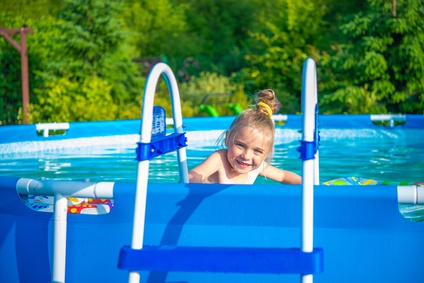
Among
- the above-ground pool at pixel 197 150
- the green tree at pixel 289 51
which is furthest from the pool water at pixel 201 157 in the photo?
the green tree at pixel 289 51

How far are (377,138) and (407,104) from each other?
3.67 meters

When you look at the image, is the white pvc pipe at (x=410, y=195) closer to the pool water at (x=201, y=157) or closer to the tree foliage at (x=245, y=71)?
the pool water at (x=201, y=157)

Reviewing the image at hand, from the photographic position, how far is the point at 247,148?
12.6ft

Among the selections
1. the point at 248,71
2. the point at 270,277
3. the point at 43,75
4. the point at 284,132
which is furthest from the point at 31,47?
the point at 270,277

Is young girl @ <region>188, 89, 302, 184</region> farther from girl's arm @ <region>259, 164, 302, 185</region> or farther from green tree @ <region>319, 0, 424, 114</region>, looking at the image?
green tree @ <region>319, 0, 424, 114</region>

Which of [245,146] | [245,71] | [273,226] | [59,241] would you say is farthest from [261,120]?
[245,71]

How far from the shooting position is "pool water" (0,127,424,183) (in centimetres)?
709

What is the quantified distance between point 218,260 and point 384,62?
1169 cm

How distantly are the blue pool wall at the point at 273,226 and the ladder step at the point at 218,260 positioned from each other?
494mm

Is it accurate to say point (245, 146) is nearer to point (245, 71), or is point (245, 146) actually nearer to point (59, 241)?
point (59, 241)

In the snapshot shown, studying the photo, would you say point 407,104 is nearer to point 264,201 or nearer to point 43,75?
point 43,75

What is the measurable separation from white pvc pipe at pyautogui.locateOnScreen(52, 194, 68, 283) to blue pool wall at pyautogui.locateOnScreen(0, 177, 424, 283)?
8 centimetres

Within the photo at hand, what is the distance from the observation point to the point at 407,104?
44.3 ft

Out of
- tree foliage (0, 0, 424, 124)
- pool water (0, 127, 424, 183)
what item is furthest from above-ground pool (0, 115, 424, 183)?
tree foliage (0, 0, 424, 124)
